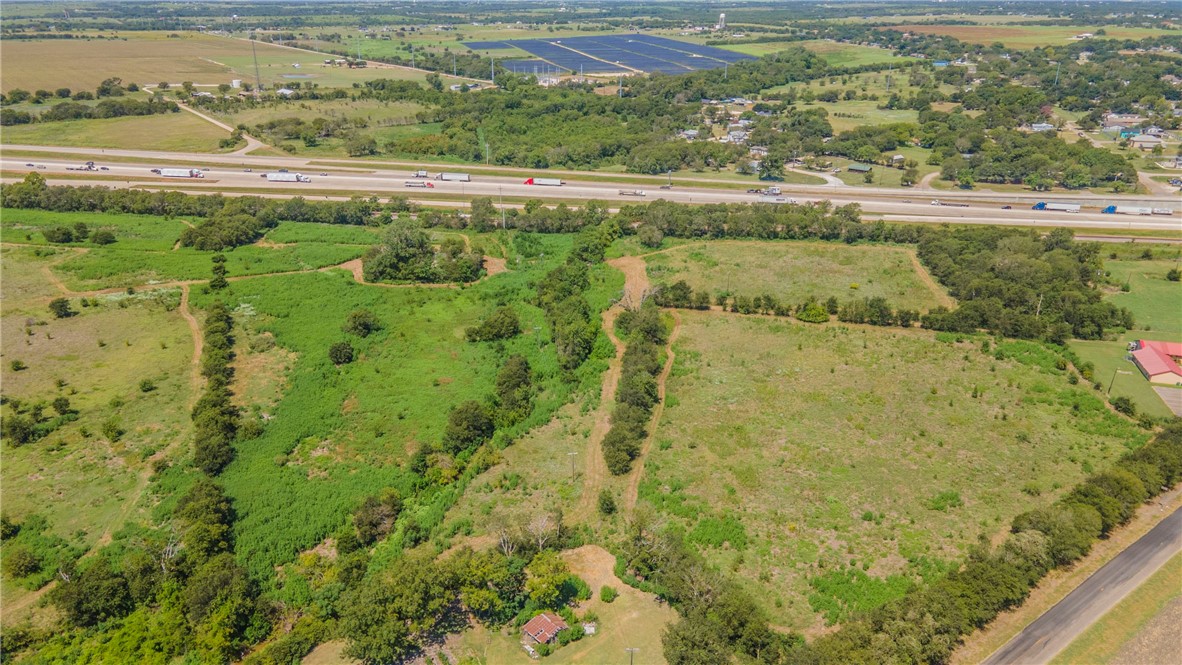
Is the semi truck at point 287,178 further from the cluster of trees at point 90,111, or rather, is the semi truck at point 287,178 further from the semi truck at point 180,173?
the cluster of trees at point 90,111

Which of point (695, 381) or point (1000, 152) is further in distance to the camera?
point (1000, 152)

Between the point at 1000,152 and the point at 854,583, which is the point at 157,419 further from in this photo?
the point at 1000,152

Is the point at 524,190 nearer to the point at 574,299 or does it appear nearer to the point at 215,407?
the point at 574,299

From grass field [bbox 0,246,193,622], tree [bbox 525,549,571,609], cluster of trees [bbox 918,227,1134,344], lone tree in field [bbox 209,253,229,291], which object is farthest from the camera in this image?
lone tree in field [bbox 209,253,229,291]

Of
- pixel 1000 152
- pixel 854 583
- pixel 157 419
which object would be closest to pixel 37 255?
pixel 157 419

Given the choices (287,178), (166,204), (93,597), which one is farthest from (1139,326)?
→ (166,204)

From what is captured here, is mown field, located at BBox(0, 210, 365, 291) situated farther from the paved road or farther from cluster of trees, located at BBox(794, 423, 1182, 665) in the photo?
the paved road

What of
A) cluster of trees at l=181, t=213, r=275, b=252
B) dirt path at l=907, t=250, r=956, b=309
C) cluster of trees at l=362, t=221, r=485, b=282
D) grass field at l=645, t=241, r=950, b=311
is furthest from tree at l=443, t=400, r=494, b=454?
dirt path at l=907, t=250, r=956, b=309
